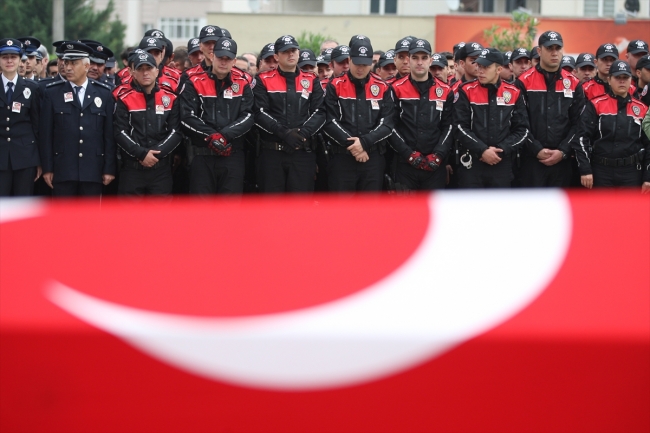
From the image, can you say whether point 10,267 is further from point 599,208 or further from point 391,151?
point 391,151

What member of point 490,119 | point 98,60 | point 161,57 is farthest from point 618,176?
point 98,60

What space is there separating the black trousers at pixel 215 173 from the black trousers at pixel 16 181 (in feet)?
5.21

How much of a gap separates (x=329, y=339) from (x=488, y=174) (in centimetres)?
723

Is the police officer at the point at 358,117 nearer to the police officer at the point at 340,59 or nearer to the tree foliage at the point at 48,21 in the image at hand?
the police officer at the point at 340,59

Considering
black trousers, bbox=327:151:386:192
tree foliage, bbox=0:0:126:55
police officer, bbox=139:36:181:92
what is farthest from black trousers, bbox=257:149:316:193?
tree foliage, bbox=0:0:126:55

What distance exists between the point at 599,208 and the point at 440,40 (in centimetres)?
3057

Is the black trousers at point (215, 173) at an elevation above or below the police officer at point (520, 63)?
below

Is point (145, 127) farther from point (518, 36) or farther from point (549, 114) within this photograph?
point (518, 36)

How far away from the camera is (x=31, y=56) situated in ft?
37.1

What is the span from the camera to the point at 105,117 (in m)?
8.90

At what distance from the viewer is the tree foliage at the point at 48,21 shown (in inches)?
1499

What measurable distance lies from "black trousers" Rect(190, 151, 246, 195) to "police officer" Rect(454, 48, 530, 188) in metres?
2.25

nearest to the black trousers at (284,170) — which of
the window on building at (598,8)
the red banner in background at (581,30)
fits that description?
the red banner in background at (581,30)

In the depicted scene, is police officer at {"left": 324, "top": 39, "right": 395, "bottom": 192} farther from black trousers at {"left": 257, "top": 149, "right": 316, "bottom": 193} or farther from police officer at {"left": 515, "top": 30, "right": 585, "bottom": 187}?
police officer at {"left": 515, "top": 30, "right": 585, "bottom": 187}
